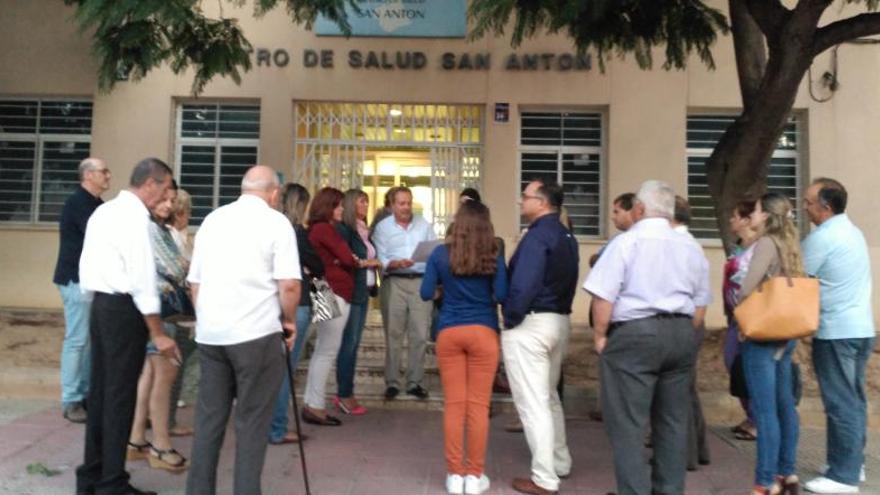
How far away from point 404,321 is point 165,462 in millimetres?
2621

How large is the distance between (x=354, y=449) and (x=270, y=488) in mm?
1021

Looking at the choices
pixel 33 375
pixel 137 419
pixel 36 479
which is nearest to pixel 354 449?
pixel 137 419

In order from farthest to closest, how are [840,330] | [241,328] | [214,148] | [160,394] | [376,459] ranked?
1. [214,148]
2. [376,459]
3. [160,394]
4. [840,330]
5. [241,328]

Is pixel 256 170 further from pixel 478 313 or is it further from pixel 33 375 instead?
pixel 33 375

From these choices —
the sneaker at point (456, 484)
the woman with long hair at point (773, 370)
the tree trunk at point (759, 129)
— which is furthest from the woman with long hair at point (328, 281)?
the tree trunk at point (759, 129)

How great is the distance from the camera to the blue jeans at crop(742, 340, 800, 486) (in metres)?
4.66

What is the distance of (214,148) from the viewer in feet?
35.3

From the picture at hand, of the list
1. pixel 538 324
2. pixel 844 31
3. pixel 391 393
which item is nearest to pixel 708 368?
pixel 391 393

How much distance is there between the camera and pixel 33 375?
7.36m

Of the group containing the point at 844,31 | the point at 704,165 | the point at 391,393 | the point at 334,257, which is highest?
A: the point at 844,31

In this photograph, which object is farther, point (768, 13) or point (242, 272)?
point (768, 13)

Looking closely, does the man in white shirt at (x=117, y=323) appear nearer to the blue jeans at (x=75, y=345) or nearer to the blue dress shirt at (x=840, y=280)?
the blue jeans at (x=75, y=345)

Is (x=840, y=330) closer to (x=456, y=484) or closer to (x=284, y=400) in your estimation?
(x=456, y=484)

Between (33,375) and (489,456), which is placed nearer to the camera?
(489,456)
